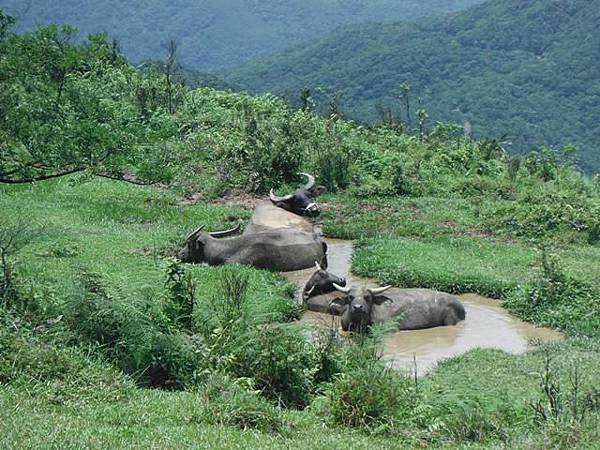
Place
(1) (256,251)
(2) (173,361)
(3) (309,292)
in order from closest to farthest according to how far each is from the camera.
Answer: (2) (173,361)
(3) (309,292)
(1) (256,251)

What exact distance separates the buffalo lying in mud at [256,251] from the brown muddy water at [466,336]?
6.02 ft

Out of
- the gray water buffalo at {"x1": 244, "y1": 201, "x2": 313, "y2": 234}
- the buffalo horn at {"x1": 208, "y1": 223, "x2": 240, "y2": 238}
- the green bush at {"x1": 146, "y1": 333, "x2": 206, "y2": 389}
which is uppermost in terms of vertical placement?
the green bush at {"x1": 146, "y1": 333, "x2": 206, "y2": 389}

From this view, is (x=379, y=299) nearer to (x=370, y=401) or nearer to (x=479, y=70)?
(x=370, y=401)

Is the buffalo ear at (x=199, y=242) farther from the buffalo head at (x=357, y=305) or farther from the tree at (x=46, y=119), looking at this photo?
the buffalo head at (x=357, y=305)

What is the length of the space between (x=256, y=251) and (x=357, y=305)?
13.2 feet

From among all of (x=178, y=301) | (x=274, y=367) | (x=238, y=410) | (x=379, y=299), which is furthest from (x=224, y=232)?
(x=238, y=410)

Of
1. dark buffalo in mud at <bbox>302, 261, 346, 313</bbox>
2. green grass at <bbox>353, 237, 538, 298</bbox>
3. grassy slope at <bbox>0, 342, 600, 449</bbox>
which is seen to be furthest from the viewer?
green grass at <bbox>353, 237, 538, 298</bbox>

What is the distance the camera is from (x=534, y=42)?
99375mm

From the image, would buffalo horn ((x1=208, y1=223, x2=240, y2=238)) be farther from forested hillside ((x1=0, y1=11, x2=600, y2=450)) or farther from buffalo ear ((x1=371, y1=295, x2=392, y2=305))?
buffalo ear ((x1=371, y1=295, x2=392, y2=305))

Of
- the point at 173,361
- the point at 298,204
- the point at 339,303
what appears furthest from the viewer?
the point at 298,204

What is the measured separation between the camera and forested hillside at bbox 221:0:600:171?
75062mm

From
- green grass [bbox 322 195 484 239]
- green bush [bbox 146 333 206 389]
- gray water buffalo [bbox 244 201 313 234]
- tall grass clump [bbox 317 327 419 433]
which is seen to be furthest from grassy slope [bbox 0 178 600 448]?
green grass [bbox 322 195 484 239]

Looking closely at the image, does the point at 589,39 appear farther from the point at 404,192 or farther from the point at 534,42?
the point at 404,192

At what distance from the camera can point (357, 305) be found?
41.9 ft
